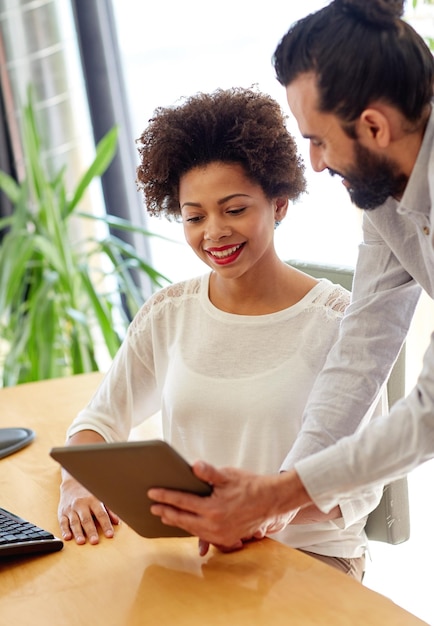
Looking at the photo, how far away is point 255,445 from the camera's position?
1.75 metres

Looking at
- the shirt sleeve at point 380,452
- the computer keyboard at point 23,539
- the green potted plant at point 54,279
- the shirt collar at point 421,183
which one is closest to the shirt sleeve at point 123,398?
the computer keyboard at point 23,539

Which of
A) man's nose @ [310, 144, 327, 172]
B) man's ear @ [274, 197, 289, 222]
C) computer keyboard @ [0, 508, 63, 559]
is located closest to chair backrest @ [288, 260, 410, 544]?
man's ear @ [274, 197, 289, 222]

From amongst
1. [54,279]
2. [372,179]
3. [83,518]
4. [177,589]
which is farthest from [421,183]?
[54,279]

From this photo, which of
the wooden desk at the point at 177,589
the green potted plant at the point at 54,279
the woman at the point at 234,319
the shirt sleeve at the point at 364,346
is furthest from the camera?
the green potted plant at the point at 54,279

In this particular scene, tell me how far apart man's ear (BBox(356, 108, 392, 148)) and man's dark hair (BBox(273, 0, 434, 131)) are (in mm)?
15

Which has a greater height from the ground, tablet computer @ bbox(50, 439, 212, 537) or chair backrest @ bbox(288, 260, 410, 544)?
tablet computer @ bbox(50, 439, 212, 537)

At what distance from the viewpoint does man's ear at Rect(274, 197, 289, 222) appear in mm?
1867

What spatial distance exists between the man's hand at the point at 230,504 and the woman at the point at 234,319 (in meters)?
0.30

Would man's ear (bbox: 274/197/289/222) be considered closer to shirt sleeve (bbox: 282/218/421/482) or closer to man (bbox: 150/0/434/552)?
shirt sleeve (bbox: 282/218/421/482)

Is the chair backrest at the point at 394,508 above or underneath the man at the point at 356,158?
underneath

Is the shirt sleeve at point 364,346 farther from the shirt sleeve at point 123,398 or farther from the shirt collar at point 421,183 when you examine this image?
the shirt sleeve at point 123,398

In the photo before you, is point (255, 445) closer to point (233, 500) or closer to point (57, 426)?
point (233, 500)

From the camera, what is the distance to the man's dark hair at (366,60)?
133 cm

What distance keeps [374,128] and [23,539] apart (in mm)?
841
